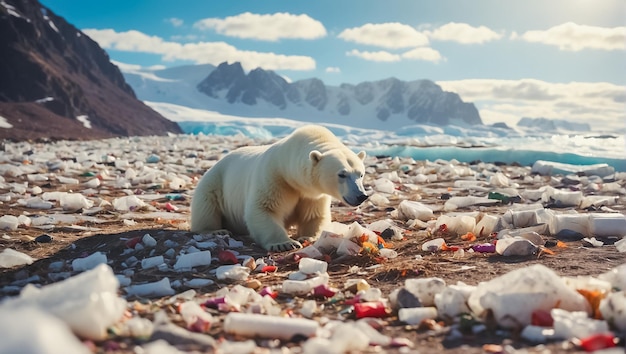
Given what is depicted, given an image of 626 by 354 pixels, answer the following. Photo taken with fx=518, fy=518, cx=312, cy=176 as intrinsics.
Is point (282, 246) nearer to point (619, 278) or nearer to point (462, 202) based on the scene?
point (619, 278)

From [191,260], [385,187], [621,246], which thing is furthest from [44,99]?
[621,246]

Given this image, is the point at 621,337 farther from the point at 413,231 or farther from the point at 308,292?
the point at 413,231

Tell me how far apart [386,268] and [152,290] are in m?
1.48

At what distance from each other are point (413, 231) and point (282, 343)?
3358mm

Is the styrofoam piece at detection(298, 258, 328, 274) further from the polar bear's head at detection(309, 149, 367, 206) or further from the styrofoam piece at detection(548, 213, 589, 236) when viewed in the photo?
the styrofoam piece at detection(548, 213, 589, 236)

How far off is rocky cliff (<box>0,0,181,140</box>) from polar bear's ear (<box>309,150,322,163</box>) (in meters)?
32.0

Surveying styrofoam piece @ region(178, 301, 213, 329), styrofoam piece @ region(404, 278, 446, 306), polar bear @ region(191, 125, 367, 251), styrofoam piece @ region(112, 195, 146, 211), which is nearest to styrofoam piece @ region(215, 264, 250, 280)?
styrofoam piece @ region(178, 301, 213, 329)

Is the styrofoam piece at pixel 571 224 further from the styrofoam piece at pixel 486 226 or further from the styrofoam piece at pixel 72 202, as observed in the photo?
the styrofoam piece at pixel 72 202

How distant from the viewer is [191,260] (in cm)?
371

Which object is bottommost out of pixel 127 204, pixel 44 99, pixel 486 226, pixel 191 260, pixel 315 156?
pixel 127 204

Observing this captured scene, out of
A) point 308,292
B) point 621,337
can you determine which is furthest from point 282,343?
point 621,337

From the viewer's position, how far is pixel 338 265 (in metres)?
3.74

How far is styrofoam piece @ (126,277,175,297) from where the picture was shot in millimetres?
2938

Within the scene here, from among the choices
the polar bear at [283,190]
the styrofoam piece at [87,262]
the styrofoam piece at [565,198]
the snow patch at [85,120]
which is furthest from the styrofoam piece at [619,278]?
the snow patch at [85,120]
